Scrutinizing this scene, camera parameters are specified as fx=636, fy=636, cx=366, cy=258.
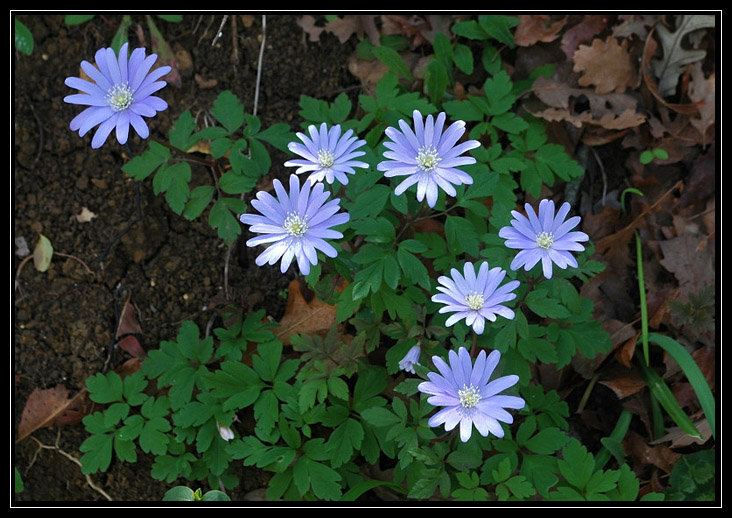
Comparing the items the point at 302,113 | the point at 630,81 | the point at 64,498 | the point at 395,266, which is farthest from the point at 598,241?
the point at 64,498

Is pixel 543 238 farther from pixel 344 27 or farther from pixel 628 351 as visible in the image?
pixel 344 27

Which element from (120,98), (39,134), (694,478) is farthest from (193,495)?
(694,478)

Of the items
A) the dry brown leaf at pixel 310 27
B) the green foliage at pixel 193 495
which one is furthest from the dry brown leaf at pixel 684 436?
the dry brown leaf at pixel 310 27

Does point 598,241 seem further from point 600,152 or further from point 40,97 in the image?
point 40,97

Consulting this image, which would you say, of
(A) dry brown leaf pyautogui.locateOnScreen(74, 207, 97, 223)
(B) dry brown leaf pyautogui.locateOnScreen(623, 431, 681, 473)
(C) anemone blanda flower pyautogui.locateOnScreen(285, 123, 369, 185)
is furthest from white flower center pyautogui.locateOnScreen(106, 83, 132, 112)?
(B) dry brown leaf pyautogui.locateOnScreen(623, 431, 681, 473)

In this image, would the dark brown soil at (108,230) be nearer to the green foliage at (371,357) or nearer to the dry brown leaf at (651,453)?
the green foliage at (371,357)

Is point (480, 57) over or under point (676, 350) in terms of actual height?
over

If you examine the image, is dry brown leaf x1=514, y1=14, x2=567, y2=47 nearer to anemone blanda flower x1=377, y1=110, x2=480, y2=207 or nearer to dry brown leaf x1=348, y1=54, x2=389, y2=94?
dry brown leaf x1=348, y1=54, x2=389, y2=94
